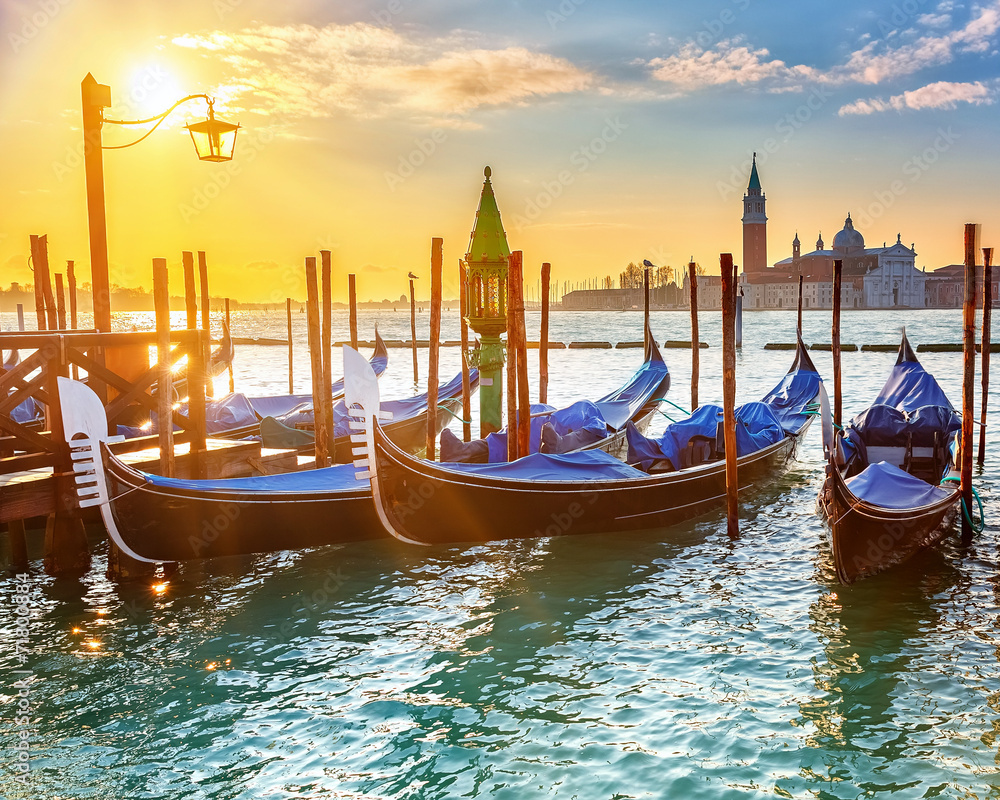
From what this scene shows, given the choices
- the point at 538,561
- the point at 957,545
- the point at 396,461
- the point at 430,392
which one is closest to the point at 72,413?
the point at 396,461

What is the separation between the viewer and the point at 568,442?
756cm

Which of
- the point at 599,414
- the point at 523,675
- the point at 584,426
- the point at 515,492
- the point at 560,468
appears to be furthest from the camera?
the point at 599,414

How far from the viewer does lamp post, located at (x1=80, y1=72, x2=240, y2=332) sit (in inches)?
210

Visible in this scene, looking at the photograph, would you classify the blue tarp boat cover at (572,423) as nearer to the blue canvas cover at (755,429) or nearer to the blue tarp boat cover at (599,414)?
the blue tarp boat cover at (599,414)

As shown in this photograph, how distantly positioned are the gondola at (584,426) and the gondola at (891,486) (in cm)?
194

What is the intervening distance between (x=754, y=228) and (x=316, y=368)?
82735 millimetres

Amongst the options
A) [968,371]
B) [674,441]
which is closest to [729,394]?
[674,441]

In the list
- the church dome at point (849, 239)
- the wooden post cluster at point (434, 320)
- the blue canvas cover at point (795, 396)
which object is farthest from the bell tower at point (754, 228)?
the wooden post cluster at point (434, 320)

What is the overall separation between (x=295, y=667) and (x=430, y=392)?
3645mm

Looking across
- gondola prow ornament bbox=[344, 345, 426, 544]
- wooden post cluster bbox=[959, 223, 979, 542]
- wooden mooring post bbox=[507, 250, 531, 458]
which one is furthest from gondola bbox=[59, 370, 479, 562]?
wooden post cluster bbox=[959, 223, 979, 542]

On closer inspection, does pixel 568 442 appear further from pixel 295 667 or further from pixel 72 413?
pixel 72 413

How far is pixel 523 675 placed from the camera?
4031mm

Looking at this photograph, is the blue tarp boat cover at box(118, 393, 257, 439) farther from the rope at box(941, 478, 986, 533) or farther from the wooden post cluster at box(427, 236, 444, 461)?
the rope at box(941, 478, 986, 533)

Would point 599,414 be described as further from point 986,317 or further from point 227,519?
point 227,519
